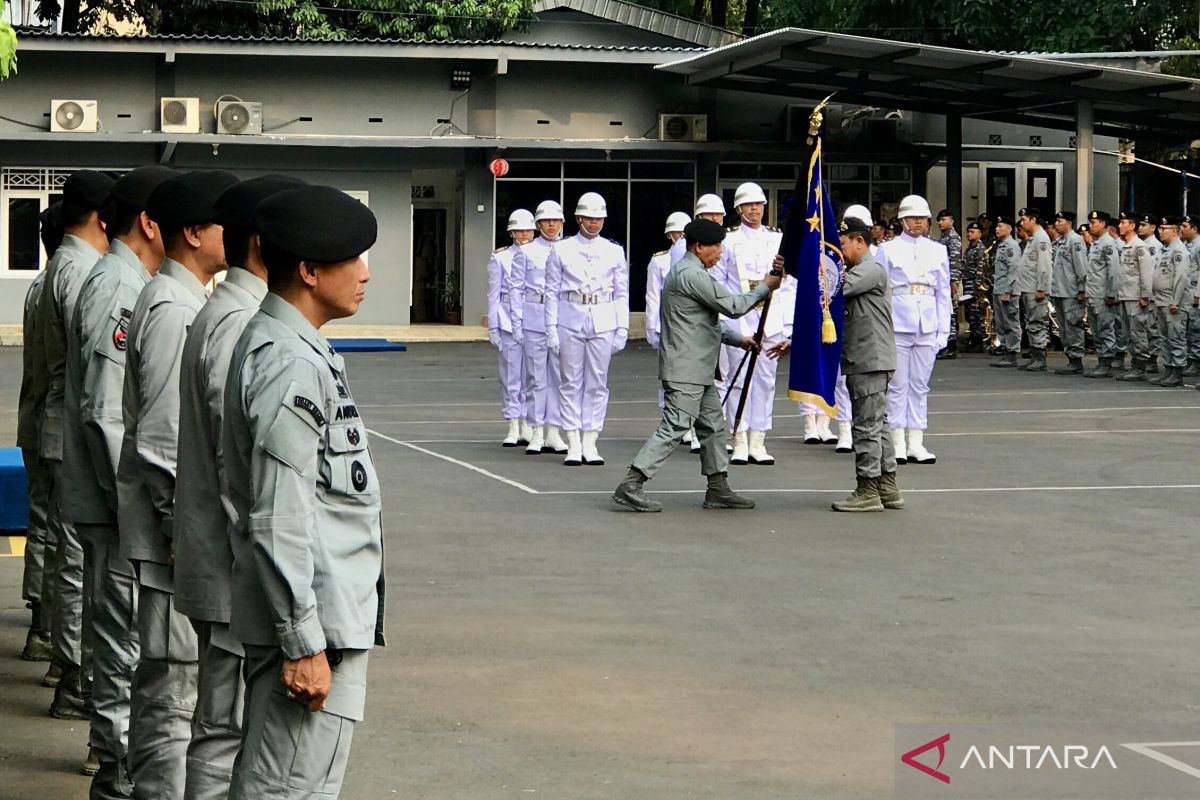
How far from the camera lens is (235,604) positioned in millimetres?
4500

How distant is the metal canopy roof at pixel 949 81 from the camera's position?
2859cm

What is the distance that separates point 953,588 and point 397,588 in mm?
3134

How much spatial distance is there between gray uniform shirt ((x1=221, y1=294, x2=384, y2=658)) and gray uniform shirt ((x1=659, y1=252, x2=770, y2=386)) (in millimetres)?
8794

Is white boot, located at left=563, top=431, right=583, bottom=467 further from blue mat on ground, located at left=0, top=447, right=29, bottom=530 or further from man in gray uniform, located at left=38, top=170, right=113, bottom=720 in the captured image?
man in gray uniform, located at left=38, top=170, right=113, bottom=720

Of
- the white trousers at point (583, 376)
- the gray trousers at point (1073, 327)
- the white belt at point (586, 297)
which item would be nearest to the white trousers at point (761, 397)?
the white trousers at point (583, 376)

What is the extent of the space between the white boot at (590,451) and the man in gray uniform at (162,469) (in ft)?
34.7

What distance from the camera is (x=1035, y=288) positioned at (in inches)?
1119

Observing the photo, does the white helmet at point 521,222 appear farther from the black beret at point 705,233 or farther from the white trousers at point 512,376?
the black beret at point 705,233

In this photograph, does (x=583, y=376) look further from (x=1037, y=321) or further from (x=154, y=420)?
(x=1037, y=321)

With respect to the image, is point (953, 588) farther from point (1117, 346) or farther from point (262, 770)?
point (1117, 346)

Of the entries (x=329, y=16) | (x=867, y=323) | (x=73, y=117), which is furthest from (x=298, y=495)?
(x=329, y=16)

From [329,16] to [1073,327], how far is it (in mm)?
19798

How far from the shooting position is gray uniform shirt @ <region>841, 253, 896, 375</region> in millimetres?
13375

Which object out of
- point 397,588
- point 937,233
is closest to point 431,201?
point 937,233
